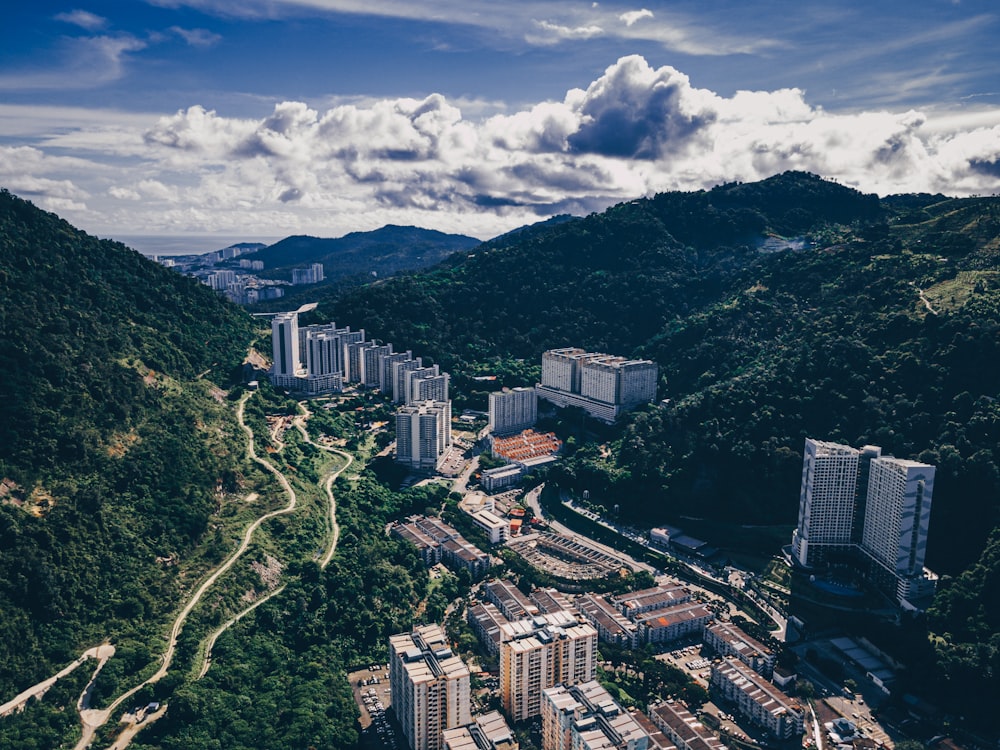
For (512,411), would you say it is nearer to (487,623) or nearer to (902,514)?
(487,623)

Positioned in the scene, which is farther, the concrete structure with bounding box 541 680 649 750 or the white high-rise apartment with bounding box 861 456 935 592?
the white high-rise apartment with bounding box 861 456 935 592

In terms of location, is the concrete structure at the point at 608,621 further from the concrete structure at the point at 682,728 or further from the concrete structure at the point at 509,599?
the concrete structure at the point at 682,728

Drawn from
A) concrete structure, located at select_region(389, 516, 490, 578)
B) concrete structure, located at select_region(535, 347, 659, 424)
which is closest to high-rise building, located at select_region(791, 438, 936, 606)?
concrete structure, located at select_region(389, 516, 490, 578)

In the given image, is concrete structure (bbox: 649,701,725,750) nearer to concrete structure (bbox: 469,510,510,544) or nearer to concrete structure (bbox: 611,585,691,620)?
concrete structure (bbox: 611,585,691,620)

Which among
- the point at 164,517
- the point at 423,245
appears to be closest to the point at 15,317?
the point at 164,517

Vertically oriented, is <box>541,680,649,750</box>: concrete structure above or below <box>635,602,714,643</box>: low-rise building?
above

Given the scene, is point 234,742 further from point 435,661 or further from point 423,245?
point 423,245
